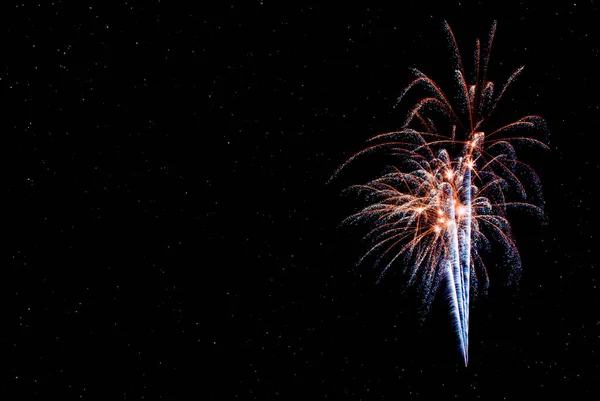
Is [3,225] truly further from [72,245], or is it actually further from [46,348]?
[46,348]

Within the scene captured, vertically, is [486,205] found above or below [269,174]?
below

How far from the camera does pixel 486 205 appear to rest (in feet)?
18.5

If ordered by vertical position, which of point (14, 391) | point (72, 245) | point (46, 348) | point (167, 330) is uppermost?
point (72, 245)

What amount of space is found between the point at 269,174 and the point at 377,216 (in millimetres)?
2063

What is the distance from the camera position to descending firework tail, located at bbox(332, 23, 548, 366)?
219 inches

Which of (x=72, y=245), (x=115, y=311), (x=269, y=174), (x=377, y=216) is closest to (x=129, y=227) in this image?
(x=72, y=245)

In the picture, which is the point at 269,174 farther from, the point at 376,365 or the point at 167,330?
the point at 376,365

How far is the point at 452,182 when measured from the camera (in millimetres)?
5578

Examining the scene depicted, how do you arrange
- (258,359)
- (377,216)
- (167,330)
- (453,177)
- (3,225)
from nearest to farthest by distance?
(453,177)
(377,216)
(3,225)
(167,330)
(258,359)

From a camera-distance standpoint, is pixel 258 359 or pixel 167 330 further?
pixel 258 359

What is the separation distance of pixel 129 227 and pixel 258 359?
3520 mm

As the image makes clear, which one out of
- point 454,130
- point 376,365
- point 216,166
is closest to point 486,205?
point 454,130

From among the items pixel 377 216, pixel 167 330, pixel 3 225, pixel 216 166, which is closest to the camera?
pixel 377 216

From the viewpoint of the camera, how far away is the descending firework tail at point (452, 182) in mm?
5566
